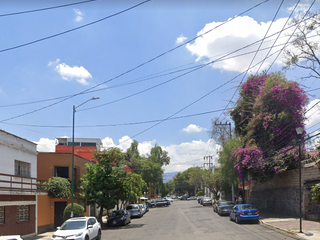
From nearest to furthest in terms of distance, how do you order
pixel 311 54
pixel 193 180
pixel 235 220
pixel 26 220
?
pixel 311 54, pixel 26 220, pixel 235 220, pixel 193 180

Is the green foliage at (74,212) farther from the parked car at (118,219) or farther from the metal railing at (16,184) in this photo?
the parked car at (118,219)

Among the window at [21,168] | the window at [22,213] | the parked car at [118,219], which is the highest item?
the window at [21,168]

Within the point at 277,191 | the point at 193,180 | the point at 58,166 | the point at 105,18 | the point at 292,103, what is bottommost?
the point at 193,180

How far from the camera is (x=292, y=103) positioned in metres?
27.7

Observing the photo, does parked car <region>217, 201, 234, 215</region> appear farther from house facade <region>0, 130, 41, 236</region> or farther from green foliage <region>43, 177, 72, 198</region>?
house facade <region>0, 130, 41, 236</region>

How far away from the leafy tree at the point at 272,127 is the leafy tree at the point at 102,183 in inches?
460

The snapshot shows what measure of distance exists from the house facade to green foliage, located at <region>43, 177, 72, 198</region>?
4.86ft

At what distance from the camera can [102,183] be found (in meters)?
25.9

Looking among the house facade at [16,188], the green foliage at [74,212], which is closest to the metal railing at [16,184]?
the house facade at [16,188]

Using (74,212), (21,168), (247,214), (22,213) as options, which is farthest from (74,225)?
(247,214)

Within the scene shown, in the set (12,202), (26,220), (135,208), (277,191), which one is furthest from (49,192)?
(277,191)

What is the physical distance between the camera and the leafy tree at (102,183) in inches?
1014

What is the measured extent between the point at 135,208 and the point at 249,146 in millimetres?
15276

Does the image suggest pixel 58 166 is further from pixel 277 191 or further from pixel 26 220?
pixel 277 191
